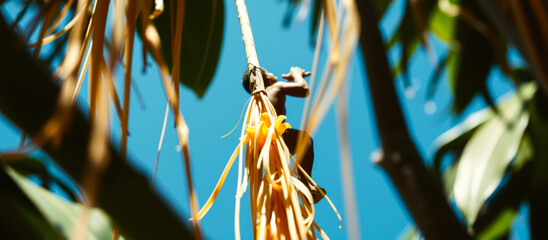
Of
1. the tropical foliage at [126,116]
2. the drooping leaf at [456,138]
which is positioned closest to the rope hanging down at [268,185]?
the tropical foliage at [126,116]

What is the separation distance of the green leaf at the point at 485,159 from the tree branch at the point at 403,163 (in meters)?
0.59

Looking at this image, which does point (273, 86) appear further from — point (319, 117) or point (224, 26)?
point (319, 117)

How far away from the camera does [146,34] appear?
7.6 inches

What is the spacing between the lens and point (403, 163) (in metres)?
0.13

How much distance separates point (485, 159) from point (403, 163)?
0.76 metres

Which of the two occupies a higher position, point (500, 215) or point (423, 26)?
point (423, 26)

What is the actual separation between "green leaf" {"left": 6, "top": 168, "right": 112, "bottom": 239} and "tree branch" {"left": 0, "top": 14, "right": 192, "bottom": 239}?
16cm

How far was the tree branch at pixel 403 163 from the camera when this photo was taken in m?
0.12

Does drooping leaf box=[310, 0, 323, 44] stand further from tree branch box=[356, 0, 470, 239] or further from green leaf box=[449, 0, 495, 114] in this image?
tree branch box=[356, 0, 470, 239]

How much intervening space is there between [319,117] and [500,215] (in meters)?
0.73

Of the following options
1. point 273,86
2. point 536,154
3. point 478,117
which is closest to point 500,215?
point 536,154

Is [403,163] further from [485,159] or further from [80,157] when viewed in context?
[485,159]

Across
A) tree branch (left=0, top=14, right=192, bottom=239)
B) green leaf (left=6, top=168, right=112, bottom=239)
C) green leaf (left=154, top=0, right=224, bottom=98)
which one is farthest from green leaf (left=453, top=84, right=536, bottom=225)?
tree branch (left=0, top=14, right=192, bottom=239)

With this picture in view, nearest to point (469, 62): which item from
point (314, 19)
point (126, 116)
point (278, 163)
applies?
point (314, 19)
